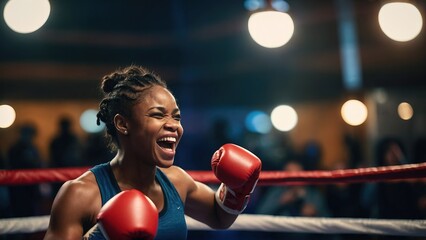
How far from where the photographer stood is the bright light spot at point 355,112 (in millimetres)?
8531

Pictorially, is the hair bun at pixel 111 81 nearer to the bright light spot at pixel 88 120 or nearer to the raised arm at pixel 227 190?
the raised arm at pixel 227 190

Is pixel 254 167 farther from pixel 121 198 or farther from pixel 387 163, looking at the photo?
pixel 387 163

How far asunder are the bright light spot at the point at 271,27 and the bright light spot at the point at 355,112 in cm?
498

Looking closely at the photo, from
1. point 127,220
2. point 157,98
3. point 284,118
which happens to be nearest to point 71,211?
point 127,220

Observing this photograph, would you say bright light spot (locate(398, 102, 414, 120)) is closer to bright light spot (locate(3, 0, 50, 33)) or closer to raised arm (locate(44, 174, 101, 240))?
bright light spot (locate(3, 0, 50, 33))

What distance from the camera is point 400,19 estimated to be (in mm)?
4254

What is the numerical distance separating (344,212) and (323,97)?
6418 millimetres

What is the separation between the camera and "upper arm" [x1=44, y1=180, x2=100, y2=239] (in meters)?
1.49

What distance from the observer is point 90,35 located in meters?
10.0

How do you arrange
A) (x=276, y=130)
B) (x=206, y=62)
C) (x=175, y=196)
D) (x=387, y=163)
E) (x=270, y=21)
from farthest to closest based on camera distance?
(x=276, y=130)
(x=206, y=62)
(x=270, y=21)
(x=387, y=163)
(x=175, y=196)

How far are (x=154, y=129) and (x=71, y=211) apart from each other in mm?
339

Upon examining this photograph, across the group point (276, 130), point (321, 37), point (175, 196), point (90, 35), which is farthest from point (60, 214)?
point (276, 130)

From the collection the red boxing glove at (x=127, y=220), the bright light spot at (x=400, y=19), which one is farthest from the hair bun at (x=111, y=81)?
the bright light spot at (x=400, y=19)

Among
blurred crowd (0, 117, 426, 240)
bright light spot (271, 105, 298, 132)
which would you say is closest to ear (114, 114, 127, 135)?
blurred crowd (0, 117, 426, 240)
